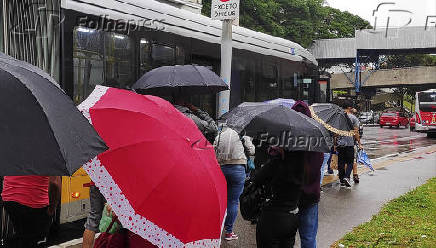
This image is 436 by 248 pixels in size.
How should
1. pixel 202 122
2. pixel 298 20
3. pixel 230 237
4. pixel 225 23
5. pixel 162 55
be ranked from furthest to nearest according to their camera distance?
pixel 298 20 < pixel 162 55 < pixel 225 23 < pixel 230 237 < pixel 202 122

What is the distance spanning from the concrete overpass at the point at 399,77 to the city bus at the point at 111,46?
134 ft

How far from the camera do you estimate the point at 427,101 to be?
3114 centimetres

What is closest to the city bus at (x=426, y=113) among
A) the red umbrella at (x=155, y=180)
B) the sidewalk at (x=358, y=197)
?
the sidewalk at (x=358, y=197)

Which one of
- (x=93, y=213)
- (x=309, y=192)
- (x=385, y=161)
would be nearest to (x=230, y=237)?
(x=309, y=192)

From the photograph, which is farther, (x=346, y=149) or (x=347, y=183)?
(x=347, y=183)

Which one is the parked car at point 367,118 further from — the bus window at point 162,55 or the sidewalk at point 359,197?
the bus window at point 162,55

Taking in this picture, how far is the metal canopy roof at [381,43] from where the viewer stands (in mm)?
46594

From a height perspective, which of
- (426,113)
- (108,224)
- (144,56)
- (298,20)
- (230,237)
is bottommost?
(230,237)

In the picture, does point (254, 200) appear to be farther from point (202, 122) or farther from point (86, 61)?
point (86, 61)

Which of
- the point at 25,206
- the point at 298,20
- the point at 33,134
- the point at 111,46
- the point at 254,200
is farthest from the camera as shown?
the point at 298,20

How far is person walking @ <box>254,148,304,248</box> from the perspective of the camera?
383 centimetres

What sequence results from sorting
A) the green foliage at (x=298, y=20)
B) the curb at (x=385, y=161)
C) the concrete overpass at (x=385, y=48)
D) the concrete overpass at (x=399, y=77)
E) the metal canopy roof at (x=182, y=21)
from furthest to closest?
the concrete overpass at (x=399, y=77) → the concrete overpass at (x=385, y=48) → the green foliage at (x=298, y=20) → the curb at (x=385, y=161) → the metal canopy roof at (x=182, y=21)

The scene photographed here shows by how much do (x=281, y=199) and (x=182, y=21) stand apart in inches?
223

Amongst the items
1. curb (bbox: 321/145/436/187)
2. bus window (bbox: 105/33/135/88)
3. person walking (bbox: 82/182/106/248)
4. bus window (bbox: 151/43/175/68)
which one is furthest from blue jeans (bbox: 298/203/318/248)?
curb (bbox: 321/145/436/187)
